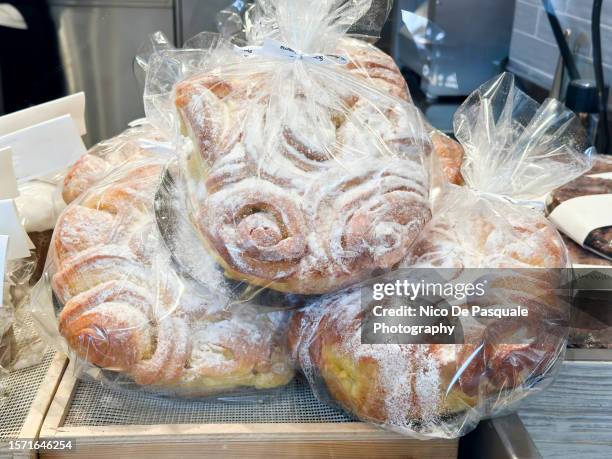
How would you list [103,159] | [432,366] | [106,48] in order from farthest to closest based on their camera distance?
1. [106,48]
2. [103,159]
3. [432,366]

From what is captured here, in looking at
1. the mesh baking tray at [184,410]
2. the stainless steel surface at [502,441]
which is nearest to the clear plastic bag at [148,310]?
the mesh baking tray at [184,410]

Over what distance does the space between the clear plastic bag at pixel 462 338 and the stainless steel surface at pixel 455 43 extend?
109cm

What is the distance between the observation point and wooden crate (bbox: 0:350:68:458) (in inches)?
33.8

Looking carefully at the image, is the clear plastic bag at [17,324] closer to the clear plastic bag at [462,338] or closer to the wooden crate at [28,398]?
the wooden crate at [28,398]

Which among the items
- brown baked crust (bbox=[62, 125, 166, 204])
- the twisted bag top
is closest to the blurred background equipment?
brown baked crust (bbox=[62, 125, 166, 204])

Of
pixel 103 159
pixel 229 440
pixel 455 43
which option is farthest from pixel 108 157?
pixel 455 43

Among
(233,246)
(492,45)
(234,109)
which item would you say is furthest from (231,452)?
(492,45)

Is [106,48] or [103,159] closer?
[103,159]

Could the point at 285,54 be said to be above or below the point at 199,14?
above

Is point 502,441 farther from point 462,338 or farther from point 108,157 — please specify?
point 108,157

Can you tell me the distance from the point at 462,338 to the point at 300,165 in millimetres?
287

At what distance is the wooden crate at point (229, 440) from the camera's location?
87cm

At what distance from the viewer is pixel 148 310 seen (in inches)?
33.4

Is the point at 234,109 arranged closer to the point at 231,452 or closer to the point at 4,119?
the point at 231,452
